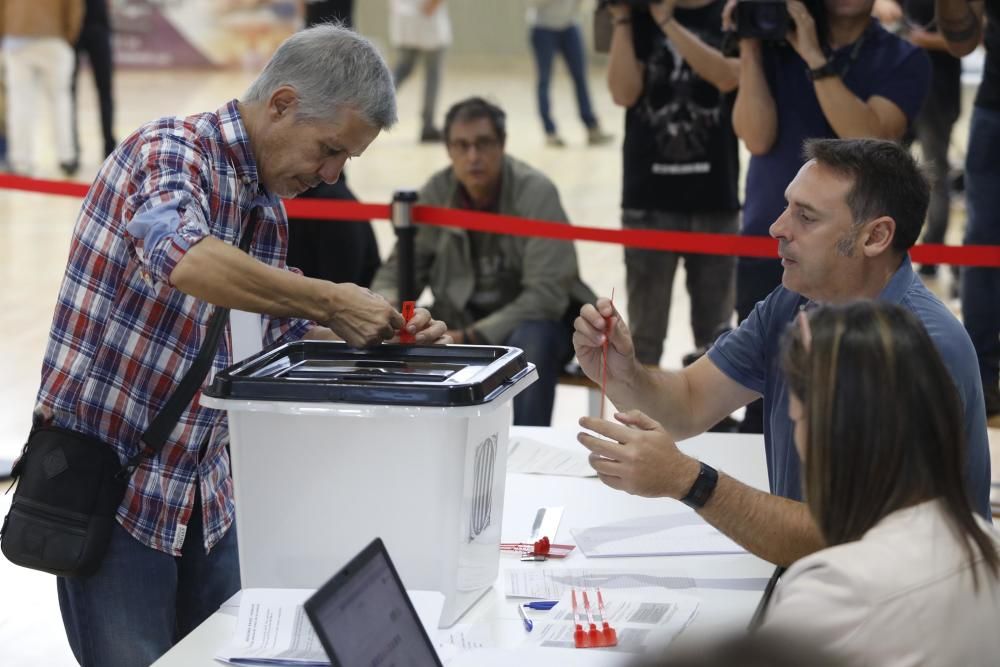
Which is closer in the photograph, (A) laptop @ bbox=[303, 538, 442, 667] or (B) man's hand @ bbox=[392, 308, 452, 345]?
(A) laptop @ bbox=[303, 538, 442, 667]

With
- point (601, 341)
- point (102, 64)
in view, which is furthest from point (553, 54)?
point (601, 341)

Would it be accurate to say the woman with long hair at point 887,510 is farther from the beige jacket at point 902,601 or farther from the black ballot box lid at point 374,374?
the black ballot box lid at point 374,374

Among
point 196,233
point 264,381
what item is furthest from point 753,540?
point 196,233

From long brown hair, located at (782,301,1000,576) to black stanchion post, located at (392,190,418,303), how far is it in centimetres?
306

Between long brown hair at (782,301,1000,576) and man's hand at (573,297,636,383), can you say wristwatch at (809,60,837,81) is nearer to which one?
man's hand at (573,297,636,383)

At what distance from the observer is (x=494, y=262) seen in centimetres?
470

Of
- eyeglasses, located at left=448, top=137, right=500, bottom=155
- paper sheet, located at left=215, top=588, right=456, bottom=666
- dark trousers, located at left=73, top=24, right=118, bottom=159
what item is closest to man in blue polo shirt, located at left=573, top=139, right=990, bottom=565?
paper sheet, located at left=215, top=588, right=456, bottom=666

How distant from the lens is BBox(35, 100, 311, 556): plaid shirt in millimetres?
1997

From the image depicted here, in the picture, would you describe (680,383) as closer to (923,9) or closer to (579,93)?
(923,9)

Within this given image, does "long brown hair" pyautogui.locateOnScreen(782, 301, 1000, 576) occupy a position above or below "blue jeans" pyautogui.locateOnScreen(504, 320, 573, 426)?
above

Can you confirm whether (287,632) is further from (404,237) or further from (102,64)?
(102,64)

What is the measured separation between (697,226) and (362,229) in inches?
45.4

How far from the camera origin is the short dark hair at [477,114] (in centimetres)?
459

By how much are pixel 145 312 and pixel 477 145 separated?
2671 mm
